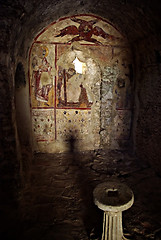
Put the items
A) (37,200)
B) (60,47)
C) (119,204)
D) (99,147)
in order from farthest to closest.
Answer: (99,147)
(60,47)
(37,200)
(119,204)

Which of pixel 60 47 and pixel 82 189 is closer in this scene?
pixel 82 189

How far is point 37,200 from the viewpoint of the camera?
4.05 m

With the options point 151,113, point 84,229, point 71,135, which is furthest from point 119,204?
point 71,135

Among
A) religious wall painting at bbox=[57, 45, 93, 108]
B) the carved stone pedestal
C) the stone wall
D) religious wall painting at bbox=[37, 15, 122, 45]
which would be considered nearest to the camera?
the carved stone pedestal

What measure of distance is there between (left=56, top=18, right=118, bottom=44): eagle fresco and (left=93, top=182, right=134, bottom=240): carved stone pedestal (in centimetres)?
450

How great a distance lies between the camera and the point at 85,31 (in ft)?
18.9

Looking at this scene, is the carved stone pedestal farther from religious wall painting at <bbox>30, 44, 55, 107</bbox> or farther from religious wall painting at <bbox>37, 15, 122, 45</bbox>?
religious wall painting at <bbox>37, 15, 122, 45</bbox>

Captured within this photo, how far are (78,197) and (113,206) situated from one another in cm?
164

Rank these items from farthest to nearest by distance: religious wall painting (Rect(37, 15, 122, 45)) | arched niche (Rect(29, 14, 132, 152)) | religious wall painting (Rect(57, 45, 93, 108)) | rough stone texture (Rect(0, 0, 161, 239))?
religious wall painting (Rect(57, 45, 93, 108))
arched niche (Rect(29, 14, 132, 152))
religious wall painting (Rect(37, 15, 122, 45))
rough stone texture (Rect(0, 0, 161, 239))

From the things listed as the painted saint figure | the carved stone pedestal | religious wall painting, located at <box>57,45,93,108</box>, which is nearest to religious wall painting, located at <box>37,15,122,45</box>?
religious wall painting, located at <box>57,45,93,108</box>

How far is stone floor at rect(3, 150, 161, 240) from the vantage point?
3.28 metres

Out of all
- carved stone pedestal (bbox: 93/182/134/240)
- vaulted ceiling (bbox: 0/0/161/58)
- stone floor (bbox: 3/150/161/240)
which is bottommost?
stone floor (bbox: 3/150/161/240)

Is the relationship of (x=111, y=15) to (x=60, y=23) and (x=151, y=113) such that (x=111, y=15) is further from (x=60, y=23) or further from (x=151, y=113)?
(x=151, y=113)

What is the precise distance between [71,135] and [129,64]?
2.96 metres
